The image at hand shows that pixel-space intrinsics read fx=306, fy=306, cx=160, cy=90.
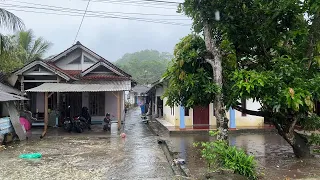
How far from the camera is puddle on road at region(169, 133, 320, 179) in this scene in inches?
317

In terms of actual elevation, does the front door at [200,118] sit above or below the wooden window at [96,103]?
below

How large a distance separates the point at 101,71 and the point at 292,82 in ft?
47.7

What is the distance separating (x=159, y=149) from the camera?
471 inches

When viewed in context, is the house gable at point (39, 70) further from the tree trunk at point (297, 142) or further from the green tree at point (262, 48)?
the tree trunk at point (297, 142)

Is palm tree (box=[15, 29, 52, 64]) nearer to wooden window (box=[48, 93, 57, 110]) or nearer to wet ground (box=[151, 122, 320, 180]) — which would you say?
wooden window (box=[48, 93, 57, 110])

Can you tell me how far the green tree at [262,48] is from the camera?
24.5 feet

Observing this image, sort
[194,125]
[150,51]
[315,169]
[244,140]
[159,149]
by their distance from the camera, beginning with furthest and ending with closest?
1. [150,51]
2. [194,125]
3. [244,140]
4. [159,149]
5. [315,169]

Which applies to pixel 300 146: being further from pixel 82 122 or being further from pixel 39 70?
pixel 39 70

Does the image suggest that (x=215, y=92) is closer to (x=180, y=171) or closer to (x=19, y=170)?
(x=180, y=171)

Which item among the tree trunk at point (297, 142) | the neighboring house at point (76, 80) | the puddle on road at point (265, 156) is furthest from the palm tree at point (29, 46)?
the tree trunk at point (297, 142)

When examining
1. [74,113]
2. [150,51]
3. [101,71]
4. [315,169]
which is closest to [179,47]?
[315,169]

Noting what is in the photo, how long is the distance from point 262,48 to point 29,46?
2403 cm

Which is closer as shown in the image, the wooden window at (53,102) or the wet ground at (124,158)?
the wet ground at (124,158)

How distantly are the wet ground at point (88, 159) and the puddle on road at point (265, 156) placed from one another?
0.85 metres
